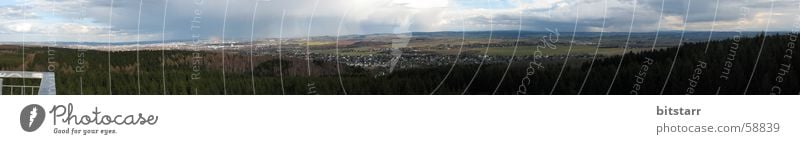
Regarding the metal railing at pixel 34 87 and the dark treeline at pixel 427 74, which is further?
the metal railing at pixel 34 87

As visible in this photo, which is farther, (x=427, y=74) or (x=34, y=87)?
(x=34, y=87)

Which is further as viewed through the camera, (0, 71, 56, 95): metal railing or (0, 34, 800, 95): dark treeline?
(0, 71, 56, 95): metal railing

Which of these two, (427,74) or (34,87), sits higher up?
(427,74)
